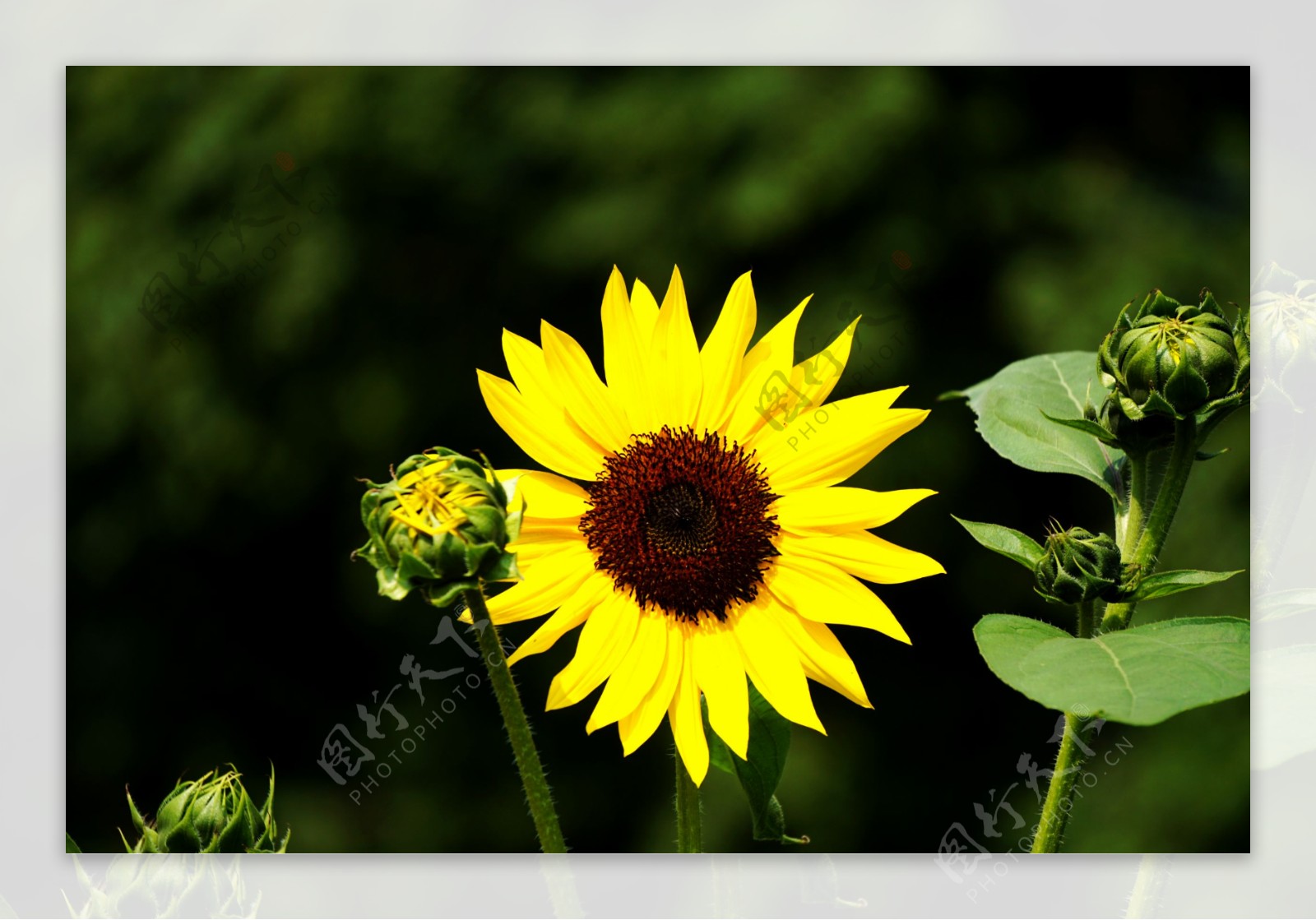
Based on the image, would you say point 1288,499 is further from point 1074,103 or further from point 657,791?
point 657,791

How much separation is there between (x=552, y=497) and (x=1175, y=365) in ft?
1.58

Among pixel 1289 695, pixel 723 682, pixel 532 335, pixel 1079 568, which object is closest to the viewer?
pixel 1079 568

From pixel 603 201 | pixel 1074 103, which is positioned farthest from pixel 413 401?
pixel 1074 103

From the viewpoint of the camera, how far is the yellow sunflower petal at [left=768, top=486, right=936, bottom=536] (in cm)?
101

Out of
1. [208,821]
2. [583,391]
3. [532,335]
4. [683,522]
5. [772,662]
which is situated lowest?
[208,821]

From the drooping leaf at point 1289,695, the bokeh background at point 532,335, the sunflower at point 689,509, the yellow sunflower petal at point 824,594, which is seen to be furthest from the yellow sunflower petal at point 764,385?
the bokeh background at point 532,335

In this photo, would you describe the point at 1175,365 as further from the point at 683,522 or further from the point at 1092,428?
the point at 683,522

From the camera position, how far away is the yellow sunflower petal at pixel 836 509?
101cm

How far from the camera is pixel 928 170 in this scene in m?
1.85

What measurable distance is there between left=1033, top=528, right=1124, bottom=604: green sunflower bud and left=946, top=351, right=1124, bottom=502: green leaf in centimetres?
15

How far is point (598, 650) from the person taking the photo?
40.3 inches

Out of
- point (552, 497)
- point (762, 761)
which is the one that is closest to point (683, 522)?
point (552, 497)

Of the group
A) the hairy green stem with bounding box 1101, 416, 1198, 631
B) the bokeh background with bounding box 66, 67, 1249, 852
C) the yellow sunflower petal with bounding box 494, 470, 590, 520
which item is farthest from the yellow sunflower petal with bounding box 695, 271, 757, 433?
the bokeh background with bounding box 66, 67, 1249, 852

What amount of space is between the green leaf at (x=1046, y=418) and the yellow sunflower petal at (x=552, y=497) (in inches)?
14.4
